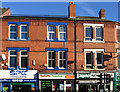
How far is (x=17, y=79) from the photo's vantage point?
48.8 feet

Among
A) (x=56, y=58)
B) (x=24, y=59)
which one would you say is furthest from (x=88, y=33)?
(x=24, y=59)

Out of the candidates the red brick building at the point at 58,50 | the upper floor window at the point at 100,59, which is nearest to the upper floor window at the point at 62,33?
the red brick building at the point at 58,50

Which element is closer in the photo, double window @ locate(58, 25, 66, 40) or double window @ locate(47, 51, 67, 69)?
double window @ locate(47, 51, 67, 69)

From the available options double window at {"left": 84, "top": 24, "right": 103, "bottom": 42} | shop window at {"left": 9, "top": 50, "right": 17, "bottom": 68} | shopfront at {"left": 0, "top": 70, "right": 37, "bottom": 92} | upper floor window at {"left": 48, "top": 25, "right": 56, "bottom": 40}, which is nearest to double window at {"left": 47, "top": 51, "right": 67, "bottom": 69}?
upper floor window at {"left": 48, "top": 25, "right": 56, "bottom": 40}

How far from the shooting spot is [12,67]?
15.2 m

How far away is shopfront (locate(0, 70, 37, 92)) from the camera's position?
14883 millimetres

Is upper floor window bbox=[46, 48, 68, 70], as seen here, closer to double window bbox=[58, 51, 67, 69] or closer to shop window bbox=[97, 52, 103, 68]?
double window bbox=[58, 51, 67, 69]

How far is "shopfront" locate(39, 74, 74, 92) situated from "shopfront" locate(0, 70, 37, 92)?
781 millimetres

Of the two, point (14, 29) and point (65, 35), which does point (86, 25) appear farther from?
point (14, 29)

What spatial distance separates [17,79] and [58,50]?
4.88 metres

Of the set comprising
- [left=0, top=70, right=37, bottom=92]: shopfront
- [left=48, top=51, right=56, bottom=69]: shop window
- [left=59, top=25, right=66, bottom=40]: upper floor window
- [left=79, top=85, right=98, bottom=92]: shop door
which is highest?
[left=59, top=25, right=66, bottom=40]: upper floor window

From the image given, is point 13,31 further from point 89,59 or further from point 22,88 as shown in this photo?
point 89,59

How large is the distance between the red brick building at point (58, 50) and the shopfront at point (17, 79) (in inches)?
3.8

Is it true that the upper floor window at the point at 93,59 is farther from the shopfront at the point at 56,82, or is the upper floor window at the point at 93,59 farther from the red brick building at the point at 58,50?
the shopfront at the point at 56,82
